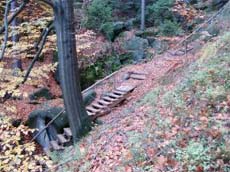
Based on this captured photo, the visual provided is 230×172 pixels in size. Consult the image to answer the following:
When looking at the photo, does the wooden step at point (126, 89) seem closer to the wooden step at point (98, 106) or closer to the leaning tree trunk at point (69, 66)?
the wooden step at point (98, 106)

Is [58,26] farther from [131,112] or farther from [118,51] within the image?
[118,51]

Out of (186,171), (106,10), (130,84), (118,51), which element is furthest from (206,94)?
(106,10)

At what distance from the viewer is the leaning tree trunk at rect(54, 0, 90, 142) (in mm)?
7211

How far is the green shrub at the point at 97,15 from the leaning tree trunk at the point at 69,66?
11.5 metres

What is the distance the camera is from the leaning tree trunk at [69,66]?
23.7 feet

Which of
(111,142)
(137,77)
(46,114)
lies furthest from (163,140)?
(137,77)

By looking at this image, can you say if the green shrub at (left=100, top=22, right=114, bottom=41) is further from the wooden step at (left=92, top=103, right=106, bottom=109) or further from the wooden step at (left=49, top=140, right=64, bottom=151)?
the wooden step at (left=49, top=140, right=64, bottom=151)

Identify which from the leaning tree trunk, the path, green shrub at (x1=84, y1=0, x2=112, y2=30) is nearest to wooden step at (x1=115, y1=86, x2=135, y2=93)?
the path

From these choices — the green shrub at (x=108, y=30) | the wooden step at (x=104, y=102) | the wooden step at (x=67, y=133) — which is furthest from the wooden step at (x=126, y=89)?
the green shrub at (x=108, y=30)

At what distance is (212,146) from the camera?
13.1 ft

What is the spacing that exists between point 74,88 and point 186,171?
446 centimetres

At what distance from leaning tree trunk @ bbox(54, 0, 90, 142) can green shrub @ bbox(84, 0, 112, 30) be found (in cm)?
1154

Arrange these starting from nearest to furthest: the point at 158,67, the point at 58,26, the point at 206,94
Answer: the point at 206,94
the point at 58,26
the point at 158,67

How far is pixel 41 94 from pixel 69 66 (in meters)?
6.93
